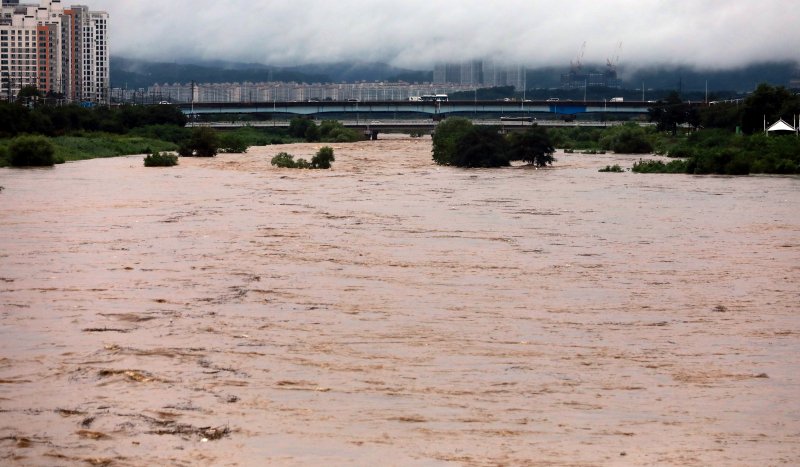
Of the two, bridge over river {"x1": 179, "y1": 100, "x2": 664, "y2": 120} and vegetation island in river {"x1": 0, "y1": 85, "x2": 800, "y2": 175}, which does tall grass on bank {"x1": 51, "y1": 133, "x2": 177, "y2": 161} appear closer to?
vegetation island in river {"x1": 0, "y1": 85, "x2": 800, "y2": 175}

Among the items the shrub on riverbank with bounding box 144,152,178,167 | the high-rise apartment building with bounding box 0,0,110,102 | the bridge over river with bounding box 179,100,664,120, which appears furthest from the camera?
the high-rise apartment building with bounding box 0,0,110,102

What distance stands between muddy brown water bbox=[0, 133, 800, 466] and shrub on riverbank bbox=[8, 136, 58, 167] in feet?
79.8

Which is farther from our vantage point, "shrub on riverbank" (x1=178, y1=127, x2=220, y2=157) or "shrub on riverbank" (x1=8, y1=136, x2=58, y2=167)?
"shrub on riverbank" (x1=178, y1=127, x2=220, y2=157)

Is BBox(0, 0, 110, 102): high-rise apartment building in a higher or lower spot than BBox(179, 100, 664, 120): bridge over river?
higher

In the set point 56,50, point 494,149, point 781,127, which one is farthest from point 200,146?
point 56,50

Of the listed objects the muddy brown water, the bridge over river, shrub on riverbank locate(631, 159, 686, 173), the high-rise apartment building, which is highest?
the high-rise apartment building

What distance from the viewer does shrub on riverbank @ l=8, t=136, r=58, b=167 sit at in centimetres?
5075

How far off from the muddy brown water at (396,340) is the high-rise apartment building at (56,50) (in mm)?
129648

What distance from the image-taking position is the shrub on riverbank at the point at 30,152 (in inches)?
Result: 1998

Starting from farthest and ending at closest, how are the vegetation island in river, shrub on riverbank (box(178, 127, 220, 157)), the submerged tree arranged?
1. shrub on riverbank (box(178, 127, 220, 157))
2. the submerged tree
3. the vegetation island in river

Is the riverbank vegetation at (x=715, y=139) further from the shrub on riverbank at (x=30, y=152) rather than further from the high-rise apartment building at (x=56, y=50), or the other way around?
the high-rise apartment building at (x=56, y=50)

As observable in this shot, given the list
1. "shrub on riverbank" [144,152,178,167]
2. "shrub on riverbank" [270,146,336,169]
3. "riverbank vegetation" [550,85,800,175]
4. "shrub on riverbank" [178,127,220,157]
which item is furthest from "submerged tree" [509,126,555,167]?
"shrub on riverbank" [178,127,220,157]

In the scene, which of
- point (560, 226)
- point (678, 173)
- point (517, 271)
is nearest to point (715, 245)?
point (560, 226)

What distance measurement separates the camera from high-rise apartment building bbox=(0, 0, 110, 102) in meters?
160
